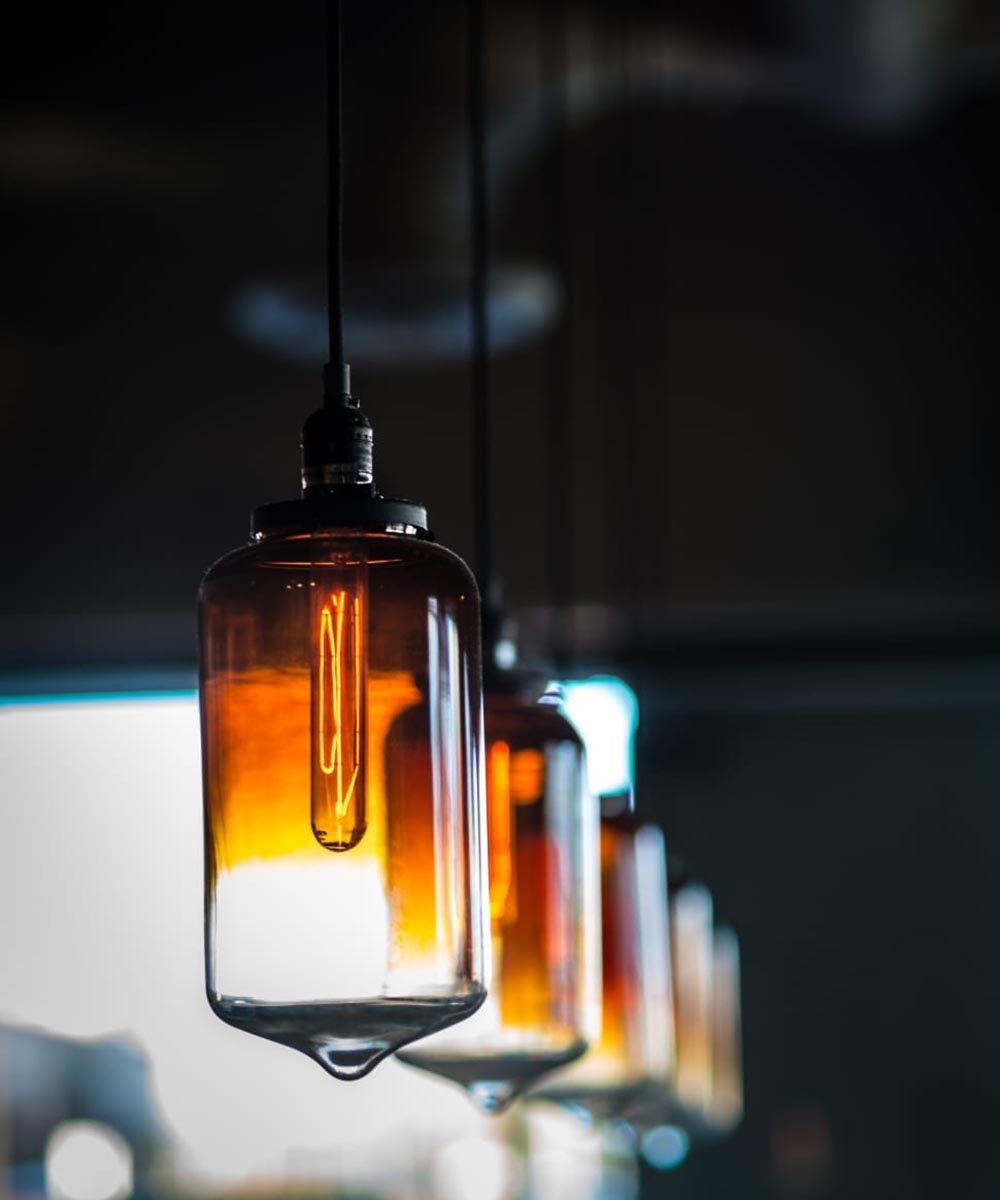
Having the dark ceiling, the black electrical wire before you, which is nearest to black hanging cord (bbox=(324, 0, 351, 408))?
the black electrical wire

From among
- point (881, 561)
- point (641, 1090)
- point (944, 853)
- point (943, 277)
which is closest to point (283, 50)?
point (943, 277)

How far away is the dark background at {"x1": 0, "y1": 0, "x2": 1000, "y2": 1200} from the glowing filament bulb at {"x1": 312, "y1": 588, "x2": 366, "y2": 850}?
3.02 feet

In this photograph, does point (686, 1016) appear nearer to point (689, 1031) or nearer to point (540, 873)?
point (689, 1031)

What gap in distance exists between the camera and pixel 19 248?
100 inches

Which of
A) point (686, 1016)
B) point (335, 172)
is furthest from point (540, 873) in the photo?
point (686, 1016)

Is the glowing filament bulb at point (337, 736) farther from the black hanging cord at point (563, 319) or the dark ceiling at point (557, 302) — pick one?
the dark ceiling at point (557, 302)

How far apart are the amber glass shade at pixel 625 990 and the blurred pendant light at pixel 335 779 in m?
0.53

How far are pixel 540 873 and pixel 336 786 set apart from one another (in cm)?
32

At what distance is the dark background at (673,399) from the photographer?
7.09ft

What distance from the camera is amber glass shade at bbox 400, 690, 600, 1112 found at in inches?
29.7

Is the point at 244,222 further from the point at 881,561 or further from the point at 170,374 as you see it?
the point at 881,561

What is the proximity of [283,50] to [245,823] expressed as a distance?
1692mm

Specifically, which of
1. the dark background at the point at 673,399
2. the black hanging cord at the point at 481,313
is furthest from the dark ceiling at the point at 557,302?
the black hanging cord at the point at 481,313

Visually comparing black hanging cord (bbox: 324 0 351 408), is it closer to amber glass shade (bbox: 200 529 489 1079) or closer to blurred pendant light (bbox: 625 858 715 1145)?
amber glass shade (bbox: 200 529 489 1079)
